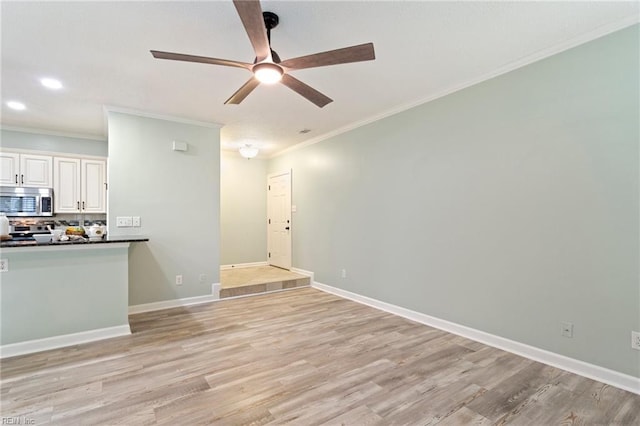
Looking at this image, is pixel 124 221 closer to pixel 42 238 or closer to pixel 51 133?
pixel 42 238

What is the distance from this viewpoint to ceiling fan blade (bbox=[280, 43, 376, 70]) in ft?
6.35

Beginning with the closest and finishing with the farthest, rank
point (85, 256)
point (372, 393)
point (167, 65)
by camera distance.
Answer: point (372, 393), point (167, 65), point (85, 256)

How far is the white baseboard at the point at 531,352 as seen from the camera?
2.29 m

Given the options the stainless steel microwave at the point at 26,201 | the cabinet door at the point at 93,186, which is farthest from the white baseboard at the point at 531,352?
the stainless steel microwave at the point at 26,201

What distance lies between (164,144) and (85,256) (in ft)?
6.12

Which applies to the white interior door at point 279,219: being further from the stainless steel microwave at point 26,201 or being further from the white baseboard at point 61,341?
the stainless steel microwave at point 26,201

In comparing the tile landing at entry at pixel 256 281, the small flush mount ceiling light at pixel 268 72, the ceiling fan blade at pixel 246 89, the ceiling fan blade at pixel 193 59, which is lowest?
the tile landing at entry at pixel 256 281

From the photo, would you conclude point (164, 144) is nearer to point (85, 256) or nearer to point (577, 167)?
point (85, 256)

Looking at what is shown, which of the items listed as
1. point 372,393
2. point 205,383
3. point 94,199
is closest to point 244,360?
point 205,383

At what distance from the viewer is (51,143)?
5.00 metres

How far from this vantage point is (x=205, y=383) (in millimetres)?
2346

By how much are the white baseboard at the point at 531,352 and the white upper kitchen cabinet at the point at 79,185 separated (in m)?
5.09

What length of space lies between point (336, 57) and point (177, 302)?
3969 mm

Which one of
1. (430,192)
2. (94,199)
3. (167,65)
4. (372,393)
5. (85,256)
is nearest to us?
(372,393)
